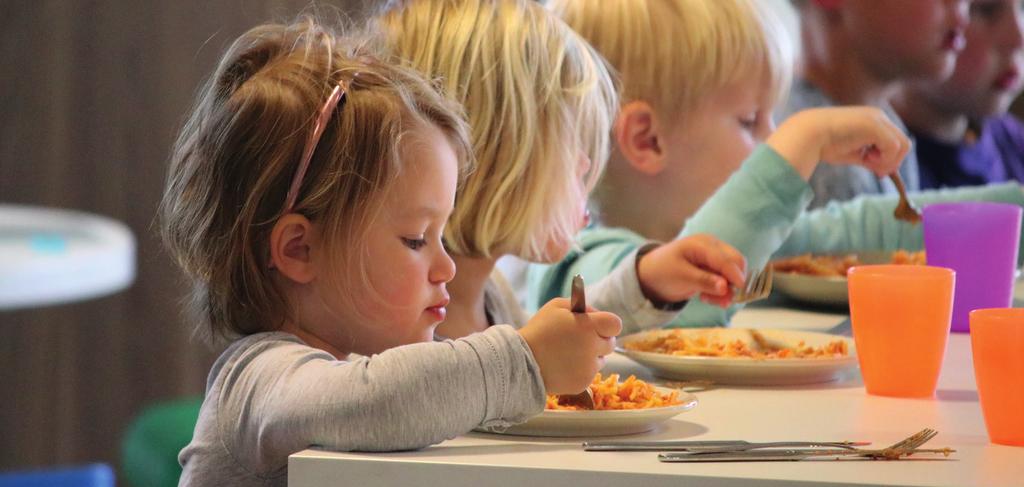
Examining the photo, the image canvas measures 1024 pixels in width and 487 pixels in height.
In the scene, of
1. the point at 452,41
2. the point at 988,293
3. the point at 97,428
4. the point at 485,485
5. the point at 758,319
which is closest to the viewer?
the point at 485,485

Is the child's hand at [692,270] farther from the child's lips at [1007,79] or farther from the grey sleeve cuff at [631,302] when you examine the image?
the child's lips at [1007,79]

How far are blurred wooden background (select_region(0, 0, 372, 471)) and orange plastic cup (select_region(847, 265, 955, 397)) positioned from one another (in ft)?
7.37

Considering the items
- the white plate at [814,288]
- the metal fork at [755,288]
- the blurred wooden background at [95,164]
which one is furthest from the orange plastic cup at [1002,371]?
the blurred wooden background at [95,164]

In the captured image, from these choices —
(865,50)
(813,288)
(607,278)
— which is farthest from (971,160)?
(607,278)

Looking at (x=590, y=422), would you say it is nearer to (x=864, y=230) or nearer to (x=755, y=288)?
(x=755, y=288)

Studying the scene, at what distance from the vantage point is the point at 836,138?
1.58m

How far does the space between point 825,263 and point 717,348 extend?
739 mm

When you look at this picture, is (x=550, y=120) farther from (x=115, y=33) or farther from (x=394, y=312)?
(x=115, y=33)

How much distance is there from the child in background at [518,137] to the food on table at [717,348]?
8 centimetres

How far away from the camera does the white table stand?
0.77m

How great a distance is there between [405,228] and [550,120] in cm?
47

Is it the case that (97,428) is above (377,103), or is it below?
below

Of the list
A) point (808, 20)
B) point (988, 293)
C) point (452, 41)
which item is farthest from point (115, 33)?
point (988, 293)

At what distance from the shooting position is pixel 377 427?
0.83m
